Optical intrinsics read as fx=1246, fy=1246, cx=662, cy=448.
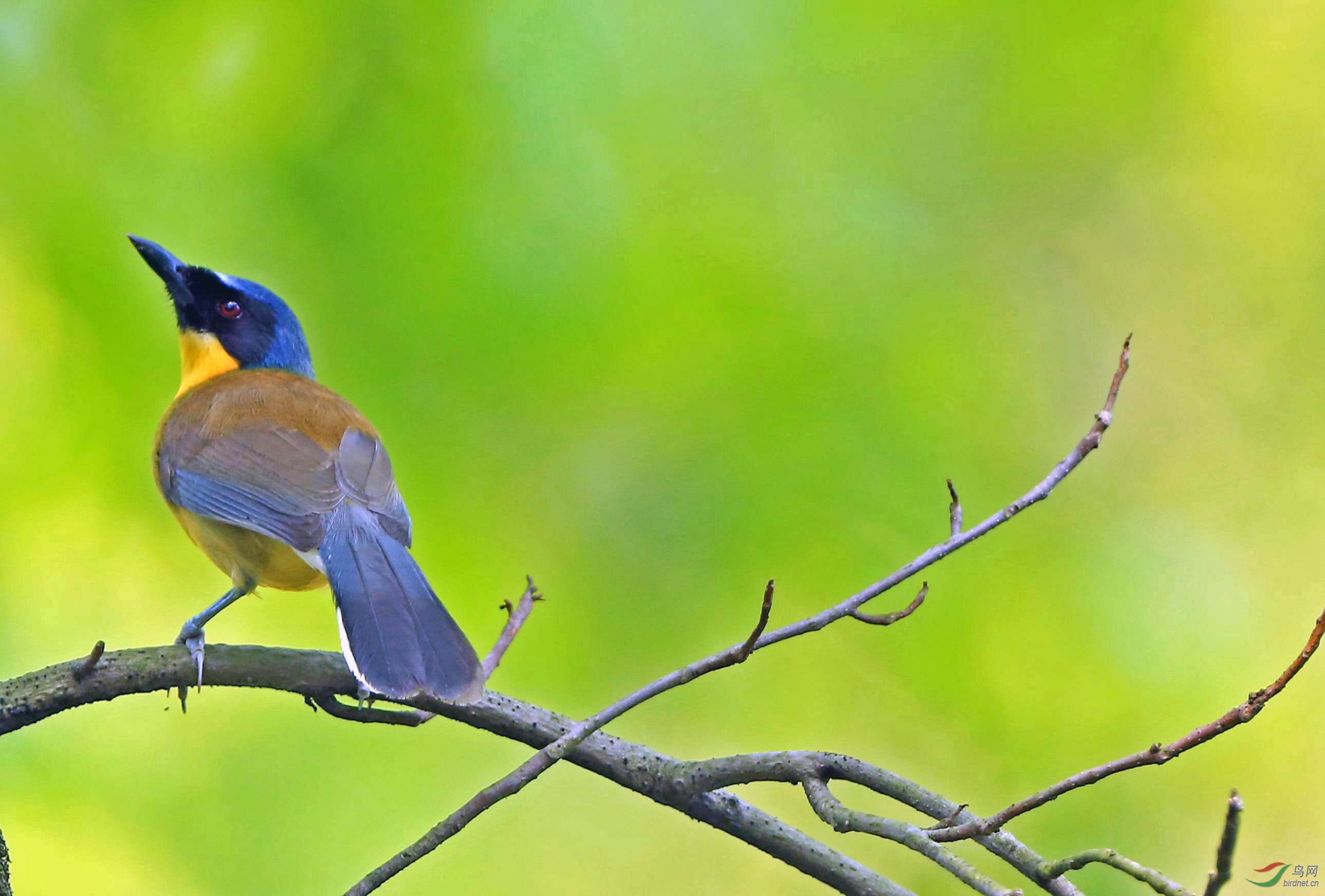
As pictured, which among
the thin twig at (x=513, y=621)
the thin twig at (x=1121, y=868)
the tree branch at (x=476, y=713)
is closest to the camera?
the thin twig at (x=1121, y=868)

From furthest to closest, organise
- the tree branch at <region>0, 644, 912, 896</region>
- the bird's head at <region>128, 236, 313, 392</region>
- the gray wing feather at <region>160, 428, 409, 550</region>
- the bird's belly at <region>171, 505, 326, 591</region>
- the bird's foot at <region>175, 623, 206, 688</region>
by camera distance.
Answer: the bird's head at <region>128, 236, 313, 392</region> → the bird's belly at <region>171, 505, 326, 591</region> → the gray wing feather at <region>160, 428, 409, 550</region> → the bird's foot at <region>175, 623, 206, 688</region> → the tree branch at <region>0, 644, 912, 896</region>

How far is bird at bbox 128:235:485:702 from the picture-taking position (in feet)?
7.60

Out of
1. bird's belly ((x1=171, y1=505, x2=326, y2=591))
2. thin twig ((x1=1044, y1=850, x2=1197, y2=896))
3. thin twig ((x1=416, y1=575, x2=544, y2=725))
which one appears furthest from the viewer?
bird's belly ((x1=171, y1=505, x2=326, y2=591))

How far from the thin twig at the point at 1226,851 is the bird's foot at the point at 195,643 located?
1670 millimetres

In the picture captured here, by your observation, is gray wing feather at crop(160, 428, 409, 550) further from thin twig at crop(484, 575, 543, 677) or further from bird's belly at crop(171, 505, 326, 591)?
thin twig at crop(484, 575, 543, 677)

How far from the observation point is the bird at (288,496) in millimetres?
2316

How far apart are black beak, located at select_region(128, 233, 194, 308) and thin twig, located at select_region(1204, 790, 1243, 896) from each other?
10.5 feet

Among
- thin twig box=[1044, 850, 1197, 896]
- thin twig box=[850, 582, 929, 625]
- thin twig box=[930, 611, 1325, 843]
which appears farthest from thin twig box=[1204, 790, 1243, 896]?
thin twig box=[850, 582, 929, 625]

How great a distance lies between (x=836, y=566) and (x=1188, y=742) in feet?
7.41

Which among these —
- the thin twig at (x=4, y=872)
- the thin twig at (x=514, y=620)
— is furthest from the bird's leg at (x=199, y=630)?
the thin twig at (x=514, y=620)

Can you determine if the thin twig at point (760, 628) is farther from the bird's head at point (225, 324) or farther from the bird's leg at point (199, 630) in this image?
the bird's head at point (225, 324)

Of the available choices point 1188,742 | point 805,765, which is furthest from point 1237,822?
point 805,765

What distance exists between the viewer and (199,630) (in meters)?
2.61

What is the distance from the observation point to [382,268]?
12.1ft
